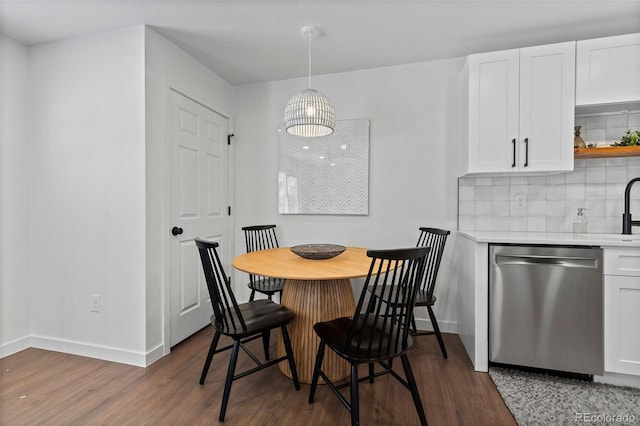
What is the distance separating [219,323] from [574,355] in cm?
227

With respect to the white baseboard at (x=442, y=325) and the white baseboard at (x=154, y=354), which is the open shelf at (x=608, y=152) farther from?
the white baseboard at (x=154, y=354)

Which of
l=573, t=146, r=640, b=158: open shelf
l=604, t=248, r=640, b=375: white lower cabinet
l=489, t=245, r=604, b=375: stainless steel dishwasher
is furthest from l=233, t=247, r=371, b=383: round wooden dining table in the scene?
l=573, t=146, r=640, b=158: open shelf

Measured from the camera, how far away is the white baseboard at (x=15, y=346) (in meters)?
2.36

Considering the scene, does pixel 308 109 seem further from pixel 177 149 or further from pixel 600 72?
pixel 600 72

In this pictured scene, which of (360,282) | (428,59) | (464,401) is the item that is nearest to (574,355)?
(464,401)

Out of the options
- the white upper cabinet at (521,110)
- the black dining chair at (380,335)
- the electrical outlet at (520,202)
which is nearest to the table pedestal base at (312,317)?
the black dining chair at (380,335)

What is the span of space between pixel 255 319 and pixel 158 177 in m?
1.36

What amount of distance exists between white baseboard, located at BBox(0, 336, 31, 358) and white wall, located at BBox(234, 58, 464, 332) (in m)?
2.28

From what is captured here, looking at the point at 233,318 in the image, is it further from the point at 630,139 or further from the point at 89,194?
the point at 630,139

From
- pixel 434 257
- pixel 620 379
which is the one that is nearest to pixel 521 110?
pixel 434 257

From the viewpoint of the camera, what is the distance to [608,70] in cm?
223

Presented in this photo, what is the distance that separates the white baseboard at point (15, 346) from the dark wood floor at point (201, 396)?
0.40ft

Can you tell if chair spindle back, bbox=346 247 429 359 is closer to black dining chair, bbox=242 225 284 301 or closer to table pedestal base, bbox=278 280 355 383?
table pedestal base, bbox=278 280 355 383

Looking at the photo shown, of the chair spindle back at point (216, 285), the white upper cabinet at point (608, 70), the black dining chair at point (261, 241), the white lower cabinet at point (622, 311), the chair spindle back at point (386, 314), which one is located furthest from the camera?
the black dining chair at point (261, 241)
